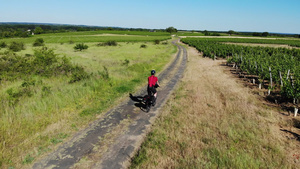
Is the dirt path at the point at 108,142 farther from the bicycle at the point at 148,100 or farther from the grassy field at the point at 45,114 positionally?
the grassy field at the point at 45,114

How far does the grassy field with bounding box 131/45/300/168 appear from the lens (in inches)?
200

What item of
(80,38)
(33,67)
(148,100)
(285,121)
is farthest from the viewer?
(80,38)

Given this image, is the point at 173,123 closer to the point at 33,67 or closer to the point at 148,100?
the point at 148,100

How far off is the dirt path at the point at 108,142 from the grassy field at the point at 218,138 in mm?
528

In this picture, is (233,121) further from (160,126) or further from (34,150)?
(34,150)

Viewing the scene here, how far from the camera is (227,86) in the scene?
1382 centimetres

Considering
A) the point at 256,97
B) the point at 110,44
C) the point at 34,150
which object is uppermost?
the point at 110,44

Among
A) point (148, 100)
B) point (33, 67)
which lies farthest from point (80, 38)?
point (148, 100)

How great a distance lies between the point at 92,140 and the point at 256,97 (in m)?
10.9

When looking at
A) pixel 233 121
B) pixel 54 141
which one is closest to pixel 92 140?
pixel 54 141

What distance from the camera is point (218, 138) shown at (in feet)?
20.8

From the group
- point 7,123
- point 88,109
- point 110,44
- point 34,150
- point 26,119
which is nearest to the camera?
point 34,150

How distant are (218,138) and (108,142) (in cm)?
430

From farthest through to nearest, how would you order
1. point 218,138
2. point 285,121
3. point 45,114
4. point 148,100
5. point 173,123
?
point 148,100 < point 45,114 < point 285,121 < point 173,123 < point 218,138
